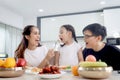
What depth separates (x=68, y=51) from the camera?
221 centimetres

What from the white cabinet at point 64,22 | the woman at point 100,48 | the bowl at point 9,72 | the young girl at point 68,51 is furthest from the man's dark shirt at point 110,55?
the white cabinet at point 64,22

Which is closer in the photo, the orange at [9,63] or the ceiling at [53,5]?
the orange at [9,63]

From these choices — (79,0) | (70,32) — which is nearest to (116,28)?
(79,0)

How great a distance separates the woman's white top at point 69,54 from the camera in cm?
213

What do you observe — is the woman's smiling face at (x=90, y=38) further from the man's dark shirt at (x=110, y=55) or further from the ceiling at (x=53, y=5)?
the ceiling at (x=53, y=5)

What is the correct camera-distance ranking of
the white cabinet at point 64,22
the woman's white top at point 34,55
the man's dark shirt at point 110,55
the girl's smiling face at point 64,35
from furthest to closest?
the white cabinet at point 64,22, the girl's smiling face at point 64,35, the woman's white top at point 34,55, the man's dark shirt at point 110,55

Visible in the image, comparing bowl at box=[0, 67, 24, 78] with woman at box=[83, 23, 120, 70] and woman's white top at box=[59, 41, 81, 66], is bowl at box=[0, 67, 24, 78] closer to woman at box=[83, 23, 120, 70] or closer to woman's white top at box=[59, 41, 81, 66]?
woman at box=[83, 23, 120, 70]

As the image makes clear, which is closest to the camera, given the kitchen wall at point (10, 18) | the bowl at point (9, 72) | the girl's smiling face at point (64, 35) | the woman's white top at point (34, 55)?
the bowl at point (9, 72)

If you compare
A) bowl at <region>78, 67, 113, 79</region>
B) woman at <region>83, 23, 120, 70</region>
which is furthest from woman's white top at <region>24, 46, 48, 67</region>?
bowl at <region>78, 67, 113, 79</region>

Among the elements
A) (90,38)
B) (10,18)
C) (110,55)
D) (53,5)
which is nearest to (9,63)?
(90,38)

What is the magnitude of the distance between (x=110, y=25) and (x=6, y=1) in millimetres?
2718

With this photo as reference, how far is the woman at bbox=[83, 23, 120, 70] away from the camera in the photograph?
1.79m

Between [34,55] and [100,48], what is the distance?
782mm

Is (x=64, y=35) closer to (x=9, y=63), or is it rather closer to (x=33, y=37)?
(x=33, y=37)
